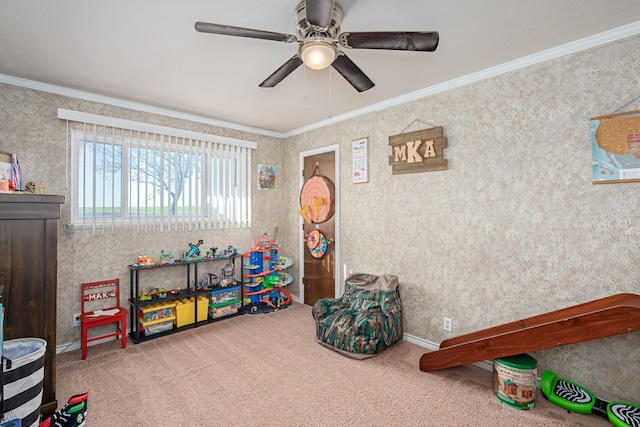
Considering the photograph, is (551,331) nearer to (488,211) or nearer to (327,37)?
(488,211)

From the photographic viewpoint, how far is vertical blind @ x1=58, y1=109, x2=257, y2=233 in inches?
124

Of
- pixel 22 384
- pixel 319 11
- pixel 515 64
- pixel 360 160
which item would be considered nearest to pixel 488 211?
pixel 515 64

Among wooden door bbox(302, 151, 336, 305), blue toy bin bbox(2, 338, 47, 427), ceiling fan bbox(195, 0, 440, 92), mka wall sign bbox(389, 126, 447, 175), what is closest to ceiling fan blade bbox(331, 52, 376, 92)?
ceiling fan bbox(195, 0, 440, 92)

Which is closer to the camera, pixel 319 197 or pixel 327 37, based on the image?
pixel 327 37

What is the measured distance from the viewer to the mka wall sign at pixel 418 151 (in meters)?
2.97

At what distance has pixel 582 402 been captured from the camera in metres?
2.06

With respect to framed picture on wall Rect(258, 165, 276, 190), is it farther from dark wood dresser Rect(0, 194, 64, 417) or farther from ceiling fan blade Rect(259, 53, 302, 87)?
dark wood dresser Rect(0, 194, 64, 417)

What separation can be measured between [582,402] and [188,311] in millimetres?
3673

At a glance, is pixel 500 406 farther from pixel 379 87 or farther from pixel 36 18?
pixel 36 18

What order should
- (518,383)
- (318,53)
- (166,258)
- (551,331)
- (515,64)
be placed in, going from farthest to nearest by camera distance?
(166,258) → (515,64) → (518,383) → (551,331) → (318,53)

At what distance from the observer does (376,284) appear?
3385mm

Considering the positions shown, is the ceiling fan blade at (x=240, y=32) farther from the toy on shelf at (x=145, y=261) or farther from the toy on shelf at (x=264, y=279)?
the toy on shelf at (x=264, y=279)

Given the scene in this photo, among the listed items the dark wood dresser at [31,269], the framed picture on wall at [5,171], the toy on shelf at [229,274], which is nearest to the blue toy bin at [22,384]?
the dark wood dresser at [31,269]

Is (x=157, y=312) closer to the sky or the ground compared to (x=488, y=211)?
closer to the ground
